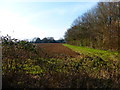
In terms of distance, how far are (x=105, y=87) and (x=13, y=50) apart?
14.6 ft

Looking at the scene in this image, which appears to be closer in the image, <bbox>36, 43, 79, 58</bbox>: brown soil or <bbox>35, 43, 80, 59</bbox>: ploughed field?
<bbox>35, 43, 80, 59</bbox>: ploughed field

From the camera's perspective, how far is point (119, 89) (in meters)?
3.95

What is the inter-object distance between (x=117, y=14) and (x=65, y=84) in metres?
17.9

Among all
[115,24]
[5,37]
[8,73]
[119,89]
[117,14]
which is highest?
[117,14]

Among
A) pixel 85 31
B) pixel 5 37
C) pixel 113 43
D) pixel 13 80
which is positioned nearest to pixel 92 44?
pixel 85 31

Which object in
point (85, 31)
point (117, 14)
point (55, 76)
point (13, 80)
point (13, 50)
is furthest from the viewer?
point (85, 31)

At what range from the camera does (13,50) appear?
6.45m

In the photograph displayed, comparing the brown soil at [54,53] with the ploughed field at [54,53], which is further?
the brown soil at [54,53]

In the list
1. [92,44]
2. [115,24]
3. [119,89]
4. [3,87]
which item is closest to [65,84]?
[119,89]

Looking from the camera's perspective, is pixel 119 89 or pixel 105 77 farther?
pixel 105 77

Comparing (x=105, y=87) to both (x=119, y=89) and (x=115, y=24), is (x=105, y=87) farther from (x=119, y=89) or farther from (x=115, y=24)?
(x=115, y=24)

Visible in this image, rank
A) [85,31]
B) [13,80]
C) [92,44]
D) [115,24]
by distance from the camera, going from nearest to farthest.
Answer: [13,80], [115,24], [92,44], [85,31]

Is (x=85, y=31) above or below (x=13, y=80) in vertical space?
above

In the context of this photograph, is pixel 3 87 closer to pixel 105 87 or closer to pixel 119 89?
pixel 105 87
